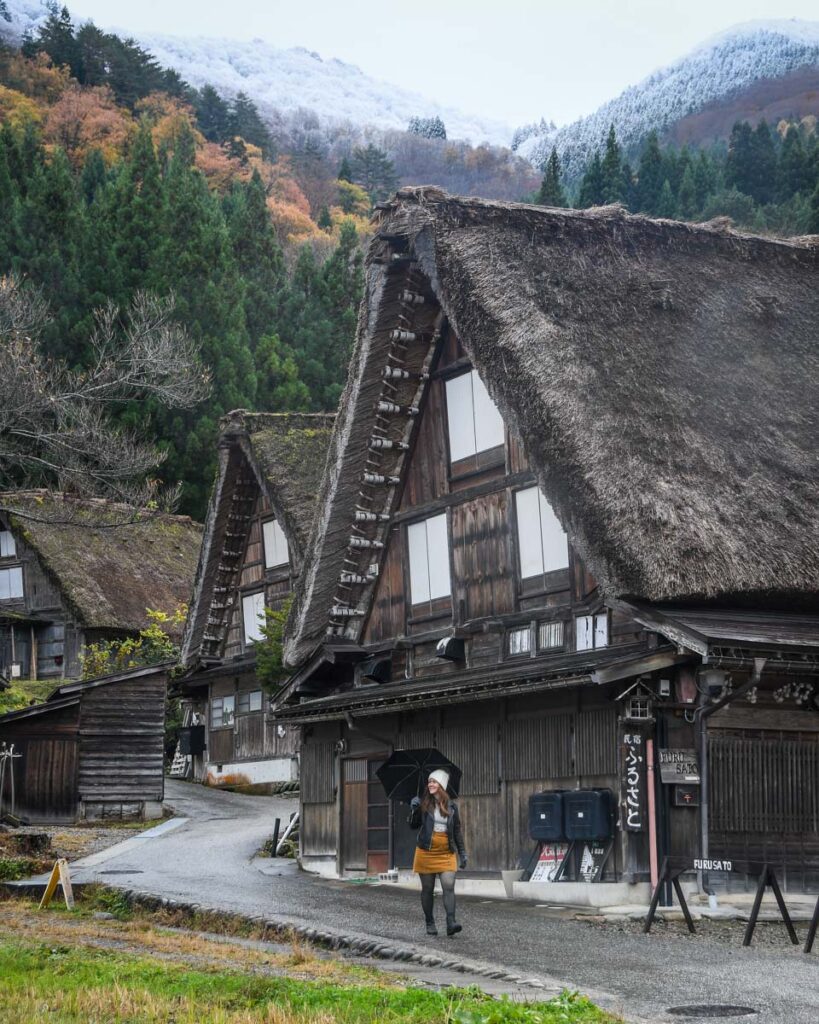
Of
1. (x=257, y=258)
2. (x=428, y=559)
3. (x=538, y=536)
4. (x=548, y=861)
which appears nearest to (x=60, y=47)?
(x=257, y=258)

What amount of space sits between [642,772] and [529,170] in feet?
327

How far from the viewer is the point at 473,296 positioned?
19.4 metres

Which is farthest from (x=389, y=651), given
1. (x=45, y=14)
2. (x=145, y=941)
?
(x=45, y=14)

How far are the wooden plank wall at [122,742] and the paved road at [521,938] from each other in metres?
6.79

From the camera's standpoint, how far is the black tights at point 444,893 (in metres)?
13.9

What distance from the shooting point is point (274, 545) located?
33938mm

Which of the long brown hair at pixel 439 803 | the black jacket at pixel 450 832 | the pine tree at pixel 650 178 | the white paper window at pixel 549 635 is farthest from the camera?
the pine tree at pixel 650 178

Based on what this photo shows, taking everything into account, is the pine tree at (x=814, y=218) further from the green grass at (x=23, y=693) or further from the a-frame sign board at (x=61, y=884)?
the a-frame sign board at (x=61, y=884)

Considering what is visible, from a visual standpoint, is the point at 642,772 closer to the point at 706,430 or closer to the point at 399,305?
the point at 706,430

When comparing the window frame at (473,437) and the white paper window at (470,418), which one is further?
the white paper window at (470,418)

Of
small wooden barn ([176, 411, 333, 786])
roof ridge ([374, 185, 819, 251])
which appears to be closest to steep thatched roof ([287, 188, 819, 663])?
roof ridge ([374, 185, 819, 251])

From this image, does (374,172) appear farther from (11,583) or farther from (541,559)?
(541,559)

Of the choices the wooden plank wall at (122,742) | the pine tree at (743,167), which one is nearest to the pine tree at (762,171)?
the pine tree at (743,167)

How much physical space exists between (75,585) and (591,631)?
26.5 meters
